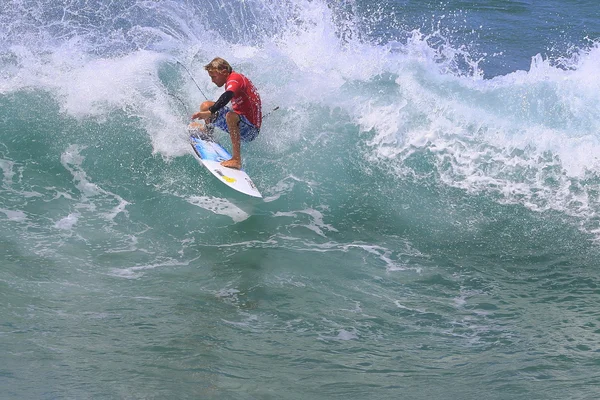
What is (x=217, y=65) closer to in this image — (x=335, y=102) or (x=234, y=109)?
(x=234, y=109)

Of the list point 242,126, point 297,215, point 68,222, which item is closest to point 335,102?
point 242,126

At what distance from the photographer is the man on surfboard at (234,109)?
30.0ft

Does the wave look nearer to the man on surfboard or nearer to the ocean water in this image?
the ocean water

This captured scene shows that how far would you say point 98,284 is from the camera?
7.48 metres

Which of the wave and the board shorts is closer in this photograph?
the board shorts

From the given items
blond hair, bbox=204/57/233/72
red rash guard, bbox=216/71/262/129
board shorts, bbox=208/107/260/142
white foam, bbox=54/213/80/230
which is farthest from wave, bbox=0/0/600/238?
white foam, bbox=54/213/80/230

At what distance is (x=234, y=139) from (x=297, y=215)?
3.98ft

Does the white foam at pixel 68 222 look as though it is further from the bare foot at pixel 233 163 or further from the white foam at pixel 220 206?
the bare foot at pixel 233 163

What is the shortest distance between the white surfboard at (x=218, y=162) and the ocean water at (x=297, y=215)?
31cm

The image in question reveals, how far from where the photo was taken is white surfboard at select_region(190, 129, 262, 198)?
Result: 923cm

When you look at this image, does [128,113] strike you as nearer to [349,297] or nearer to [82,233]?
[82,233]

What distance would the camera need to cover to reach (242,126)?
9.70m

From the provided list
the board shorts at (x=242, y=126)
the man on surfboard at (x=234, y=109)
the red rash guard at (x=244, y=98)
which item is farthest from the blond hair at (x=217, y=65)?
the board shorts at (x=242, y=126)

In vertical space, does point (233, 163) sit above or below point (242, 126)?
below
